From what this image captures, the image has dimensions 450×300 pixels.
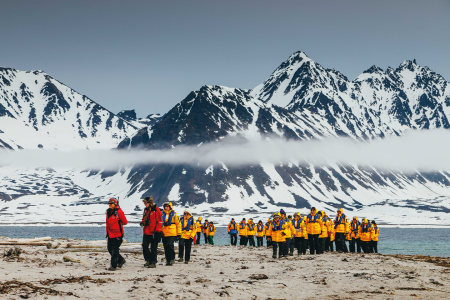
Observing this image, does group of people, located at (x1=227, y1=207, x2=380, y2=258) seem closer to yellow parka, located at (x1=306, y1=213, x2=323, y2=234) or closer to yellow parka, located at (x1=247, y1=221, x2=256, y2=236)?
yellow parka, located at (x1=306, y1=213, x2=323, y2=234)

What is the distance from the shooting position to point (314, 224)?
28.9 m

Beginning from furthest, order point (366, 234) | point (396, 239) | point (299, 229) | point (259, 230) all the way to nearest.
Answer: point (396, 239)
point (259, 230)
point (366, 234)
point (299, 229)

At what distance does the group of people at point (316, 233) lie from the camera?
2616cm

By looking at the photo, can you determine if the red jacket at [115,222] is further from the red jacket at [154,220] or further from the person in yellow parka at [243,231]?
the person in yellow parka at [243,231]

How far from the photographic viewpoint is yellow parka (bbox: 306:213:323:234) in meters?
28.8

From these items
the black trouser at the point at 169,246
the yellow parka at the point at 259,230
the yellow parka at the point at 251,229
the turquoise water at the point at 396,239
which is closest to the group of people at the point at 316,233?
the black trouser at the point at 169,246

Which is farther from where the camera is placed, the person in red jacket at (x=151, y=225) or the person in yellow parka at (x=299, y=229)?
the person in yellow parka at (x=299, y=229)

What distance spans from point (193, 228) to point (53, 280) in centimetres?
931

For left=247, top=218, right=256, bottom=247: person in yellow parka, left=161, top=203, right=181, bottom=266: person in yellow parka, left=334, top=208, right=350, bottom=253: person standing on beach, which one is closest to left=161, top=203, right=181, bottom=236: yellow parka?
left=161, top=203, right=181, bottom=266: person in yellow parka

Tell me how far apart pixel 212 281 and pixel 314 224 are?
14.2 meters

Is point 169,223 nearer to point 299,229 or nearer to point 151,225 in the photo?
point 151,225

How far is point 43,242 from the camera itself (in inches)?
1265

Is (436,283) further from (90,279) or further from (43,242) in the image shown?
(43,242)

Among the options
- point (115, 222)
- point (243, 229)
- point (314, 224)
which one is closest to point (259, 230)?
point (243, 229)
